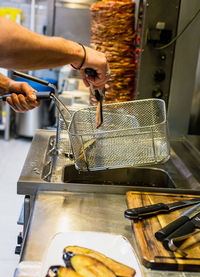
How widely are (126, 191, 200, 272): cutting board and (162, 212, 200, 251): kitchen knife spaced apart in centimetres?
1

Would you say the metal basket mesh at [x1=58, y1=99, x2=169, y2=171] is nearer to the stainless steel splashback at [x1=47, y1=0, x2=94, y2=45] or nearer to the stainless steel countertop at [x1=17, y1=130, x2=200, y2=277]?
the stainless steel countertop at [x1=17, y1=130, x2=200, y2=277]

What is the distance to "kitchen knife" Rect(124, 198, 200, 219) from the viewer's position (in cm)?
98

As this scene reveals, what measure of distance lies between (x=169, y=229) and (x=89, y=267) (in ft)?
0.82

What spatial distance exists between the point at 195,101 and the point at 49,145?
829mm

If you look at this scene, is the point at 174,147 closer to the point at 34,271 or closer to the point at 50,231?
the point at 50,231

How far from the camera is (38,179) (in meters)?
1.17

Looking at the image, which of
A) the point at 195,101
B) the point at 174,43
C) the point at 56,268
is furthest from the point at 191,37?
the point at 56,268

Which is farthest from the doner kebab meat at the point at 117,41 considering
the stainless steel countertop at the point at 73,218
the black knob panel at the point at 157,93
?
the stainless steel countertop at the point at 73,218

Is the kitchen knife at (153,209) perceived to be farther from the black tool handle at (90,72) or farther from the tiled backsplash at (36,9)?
the tiled backsplash at (36,9)

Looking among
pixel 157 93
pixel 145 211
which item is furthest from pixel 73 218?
pixel 157 93

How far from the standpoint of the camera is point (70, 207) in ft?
3.50

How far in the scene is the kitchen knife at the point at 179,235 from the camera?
0.84m

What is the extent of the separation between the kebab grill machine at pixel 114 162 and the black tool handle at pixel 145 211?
33 millimetres

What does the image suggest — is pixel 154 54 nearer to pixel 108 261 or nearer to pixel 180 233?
pixel 180 233
